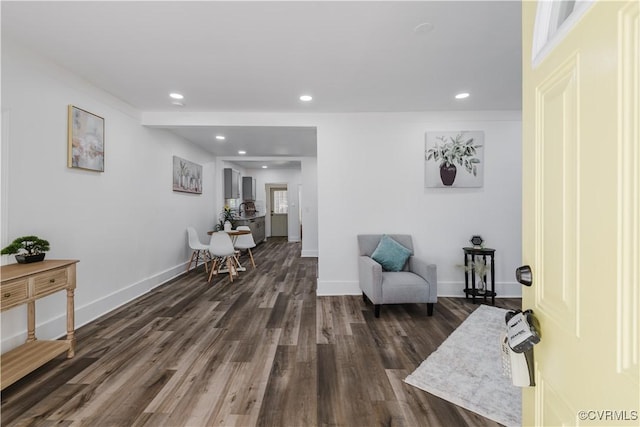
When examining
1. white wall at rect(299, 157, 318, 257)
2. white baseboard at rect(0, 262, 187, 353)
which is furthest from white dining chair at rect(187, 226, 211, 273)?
white wall at rect(299, 157, 318, 257)

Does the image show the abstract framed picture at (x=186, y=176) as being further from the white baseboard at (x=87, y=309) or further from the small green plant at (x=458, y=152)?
the small green plant at (x=458, y=152)

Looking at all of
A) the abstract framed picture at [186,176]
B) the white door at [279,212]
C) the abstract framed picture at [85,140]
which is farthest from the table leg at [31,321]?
the white door at [279,212]

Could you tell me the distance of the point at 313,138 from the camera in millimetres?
4832

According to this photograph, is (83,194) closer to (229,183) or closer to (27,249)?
(27,249)

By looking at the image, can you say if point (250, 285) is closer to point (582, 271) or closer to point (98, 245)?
point (98, 245)

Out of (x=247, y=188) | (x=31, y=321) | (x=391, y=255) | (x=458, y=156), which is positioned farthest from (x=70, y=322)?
(x=247, y=188)

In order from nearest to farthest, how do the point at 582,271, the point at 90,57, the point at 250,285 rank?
the point at 582,271 < the point at 90,57 < the point at 250,285

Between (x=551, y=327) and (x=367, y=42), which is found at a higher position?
(x=367, y=42)

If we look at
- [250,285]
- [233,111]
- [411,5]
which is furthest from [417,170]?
[250,285]

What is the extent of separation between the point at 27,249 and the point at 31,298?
0.50 m

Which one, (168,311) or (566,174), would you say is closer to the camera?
(566,174)

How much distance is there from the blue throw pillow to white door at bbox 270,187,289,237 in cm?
688

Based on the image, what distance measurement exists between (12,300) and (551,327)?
2853 millimetres

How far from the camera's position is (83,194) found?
9.33ft
